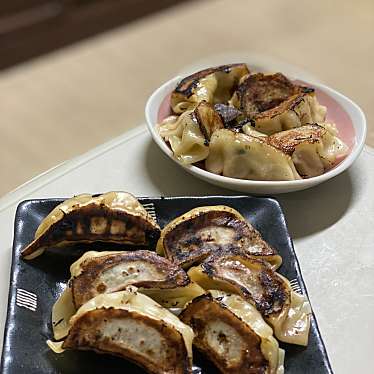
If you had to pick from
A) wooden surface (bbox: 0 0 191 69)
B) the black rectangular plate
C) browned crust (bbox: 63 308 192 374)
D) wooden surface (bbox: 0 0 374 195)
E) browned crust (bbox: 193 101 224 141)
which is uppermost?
browned crust (bbox: 193 101 224 141)

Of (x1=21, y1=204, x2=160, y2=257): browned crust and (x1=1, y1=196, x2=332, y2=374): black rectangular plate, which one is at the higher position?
(x1=21, y1=204, x2=160, y2=257): browned crust

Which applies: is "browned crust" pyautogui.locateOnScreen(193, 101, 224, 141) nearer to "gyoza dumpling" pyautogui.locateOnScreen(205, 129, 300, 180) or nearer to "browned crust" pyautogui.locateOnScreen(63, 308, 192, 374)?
"gyoza dumpling" pyautogui.locateOnScreen(205, 129, 300, 180)

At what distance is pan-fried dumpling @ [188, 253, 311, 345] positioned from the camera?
90 centimetres

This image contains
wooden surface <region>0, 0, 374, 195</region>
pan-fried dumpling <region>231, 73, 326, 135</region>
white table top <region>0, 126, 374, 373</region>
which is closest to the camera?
white table top <region>0, 126, 374, 373</region>

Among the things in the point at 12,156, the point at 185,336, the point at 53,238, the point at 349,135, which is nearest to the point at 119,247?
the point at 53,238

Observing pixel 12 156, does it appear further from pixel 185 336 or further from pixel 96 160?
pixel 185 336

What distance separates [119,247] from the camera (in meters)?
1.04

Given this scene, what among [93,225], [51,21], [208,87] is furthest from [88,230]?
[51,21]

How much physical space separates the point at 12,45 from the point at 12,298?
168cm

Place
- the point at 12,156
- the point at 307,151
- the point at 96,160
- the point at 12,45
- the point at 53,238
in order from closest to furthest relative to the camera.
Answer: the point at 53,238
the point at 307,151
the point at 96,160
the point at 12,156
the point at 12,45

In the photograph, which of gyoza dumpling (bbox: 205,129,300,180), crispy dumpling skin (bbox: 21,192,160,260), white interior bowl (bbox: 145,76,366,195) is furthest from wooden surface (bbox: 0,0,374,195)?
crispy dumpling skin (bbox: 21,192,160,260)

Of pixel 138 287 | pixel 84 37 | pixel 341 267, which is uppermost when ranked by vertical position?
pixel 138 287

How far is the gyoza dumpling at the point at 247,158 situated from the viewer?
115cm

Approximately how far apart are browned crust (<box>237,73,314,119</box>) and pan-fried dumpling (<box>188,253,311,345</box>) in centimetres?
40
